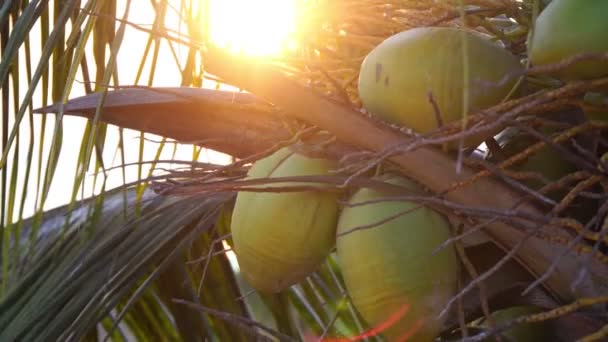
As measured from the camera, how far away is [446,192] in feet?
1.92

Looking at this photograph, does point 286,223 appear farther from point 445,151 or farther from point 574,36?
point 574,36

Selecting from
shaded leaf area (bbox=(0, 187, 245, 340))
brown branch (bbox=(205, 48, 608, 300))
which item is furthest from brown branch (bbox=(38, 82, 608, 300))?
shaded leaf area (bbox=(0, 187, 245, 340))

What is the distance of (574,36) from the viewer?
0.56 metres

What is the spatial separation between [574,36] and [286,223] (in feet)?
0.75

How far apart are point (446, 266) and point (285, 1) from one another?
23cm

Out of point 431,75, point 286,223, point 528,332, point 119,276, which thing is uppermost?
point 431,75

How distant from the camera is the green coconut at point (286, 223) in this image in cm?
64

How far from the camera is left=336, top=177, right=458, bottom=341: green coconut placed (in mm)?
591

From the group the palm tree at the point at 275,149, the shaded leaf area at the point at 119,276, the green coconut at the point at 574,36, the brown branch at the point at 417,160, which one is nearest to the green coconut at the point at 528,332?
the palm tree at the point at 275,149

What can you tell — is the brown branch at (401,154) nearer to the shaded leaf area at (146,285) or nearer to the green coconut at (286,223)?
the green coconut at (286,223)

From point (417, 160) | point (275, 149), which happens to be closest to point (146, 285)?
point (275, 149)

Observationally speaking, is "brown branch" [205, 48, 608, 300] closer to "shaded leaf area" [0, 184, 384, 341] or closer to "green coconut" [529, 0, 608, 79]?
"green coconut" [529, 0, 608, 79]

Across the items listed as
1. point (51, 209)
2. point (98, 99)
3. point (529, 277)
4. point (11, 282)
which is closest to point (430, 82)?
point (529, 277)

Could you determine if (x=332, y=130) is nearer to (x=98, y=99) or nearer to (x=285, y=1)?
(x=285, y=1)
